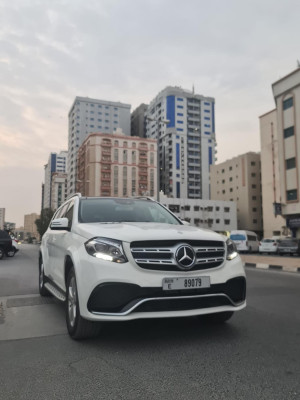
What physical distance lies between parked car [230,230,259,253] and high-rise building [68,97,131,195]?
98732 mm

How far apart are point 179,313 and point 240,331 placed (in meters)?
1.05

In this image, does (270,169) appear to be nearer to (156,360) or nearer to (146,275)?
(146,275)

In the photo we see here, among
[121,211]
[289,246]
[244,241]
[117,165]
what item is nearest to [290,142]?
[244,241]

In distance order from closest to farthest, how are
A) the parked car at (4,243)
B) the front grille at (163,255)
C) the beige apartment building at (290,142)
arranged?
the front grille at (163,255), the parked car at (4,243), the beige apartment building at (290,142)

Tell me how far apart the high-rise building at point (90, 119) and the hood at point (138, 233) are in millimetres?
124362

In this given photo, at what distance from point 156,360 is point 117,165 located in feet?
332

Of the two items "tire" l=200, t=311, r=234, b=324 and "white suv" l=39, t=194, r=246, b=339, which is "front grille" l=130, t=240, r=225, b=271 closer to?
"white suv" l=39, t=194, r=246, b=339

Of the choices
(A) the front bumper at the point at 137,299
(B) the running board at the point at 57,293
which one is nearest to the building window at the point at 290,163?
(B) the running board at the point at 57,293

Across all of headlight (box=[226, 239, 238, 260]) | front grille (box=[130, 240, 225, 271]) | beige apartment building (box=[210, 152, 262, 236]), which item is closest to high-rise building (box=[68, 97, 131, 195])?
beige apartment building (box=[210, 152, 262, 236])

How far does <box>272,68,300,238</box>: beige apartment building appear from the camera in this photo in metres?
37.0

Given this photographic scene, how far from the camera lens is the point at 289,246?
28438 millimetres

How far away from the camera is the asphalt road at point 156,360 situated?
273 centimetres

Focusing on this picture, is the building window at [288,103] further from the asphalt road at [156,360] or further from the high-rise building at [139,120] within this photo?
the high-rise building at [139,120]

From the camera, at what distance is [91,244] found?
383 centimetres
